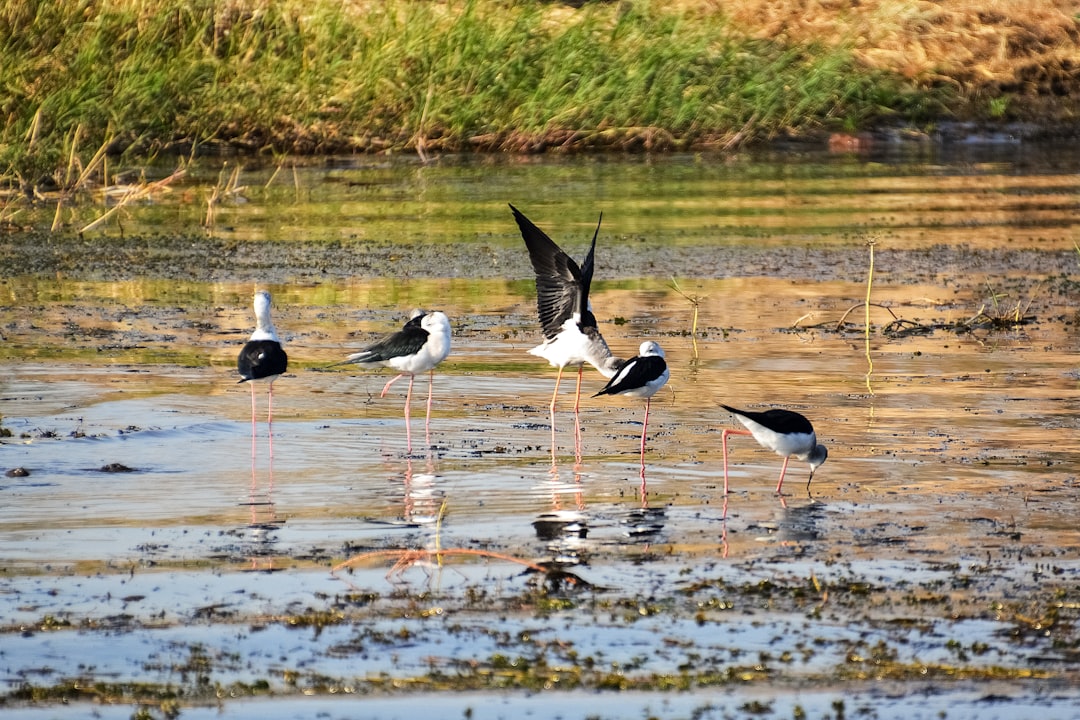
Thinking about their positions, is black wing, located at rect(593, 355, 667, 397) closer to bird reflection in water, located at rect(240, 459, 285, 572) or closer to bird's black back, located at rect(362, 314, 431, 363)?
bird's black back, located at rect(362, 314, 431, 363)

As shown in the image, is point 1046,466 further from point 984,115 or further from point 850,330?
point 984,115

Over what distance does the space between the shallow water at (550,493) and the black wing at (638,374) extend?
309 mm

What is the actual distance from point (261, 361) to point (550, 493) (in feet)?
6.62

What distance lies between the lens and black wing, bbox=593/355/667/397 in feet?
30.4

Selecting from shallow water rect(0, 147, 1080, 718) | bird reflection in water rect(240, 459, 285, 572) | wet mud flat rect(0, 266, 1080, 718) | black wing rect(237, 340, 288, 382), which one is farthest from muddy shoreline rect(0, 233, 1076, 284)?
bird reflection in water rect(240, 459, 285, 572)

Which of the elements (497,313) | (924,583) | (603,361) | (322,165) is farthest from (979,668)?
(322,165)

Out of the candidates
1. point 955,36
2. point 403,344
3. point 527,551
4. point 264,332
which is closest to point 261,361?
point 264,332

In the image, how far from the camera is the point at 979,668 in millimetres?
5512

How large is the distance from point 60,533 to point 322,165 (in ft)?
57.8

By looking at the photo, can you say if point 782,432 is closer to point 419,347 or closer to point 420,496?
point 420,496

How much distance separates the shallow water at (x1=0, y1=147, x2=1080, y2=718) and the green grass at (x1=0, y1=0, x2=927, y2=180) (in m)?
7.74

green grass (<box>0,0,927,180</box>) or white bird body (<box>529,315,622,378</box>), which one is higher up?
green grass (<box>0,0,927,180</box>)

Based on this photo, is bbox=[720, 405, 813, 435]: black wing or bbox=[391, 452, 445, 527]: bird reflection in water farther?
bbox=[720, 405, 813, 435]: black wing

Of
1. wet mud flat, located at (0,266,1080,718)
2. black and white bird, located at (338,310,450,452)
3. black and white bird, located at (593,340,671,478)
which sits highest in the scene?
black and white bird, located at (338,310,450,452)
